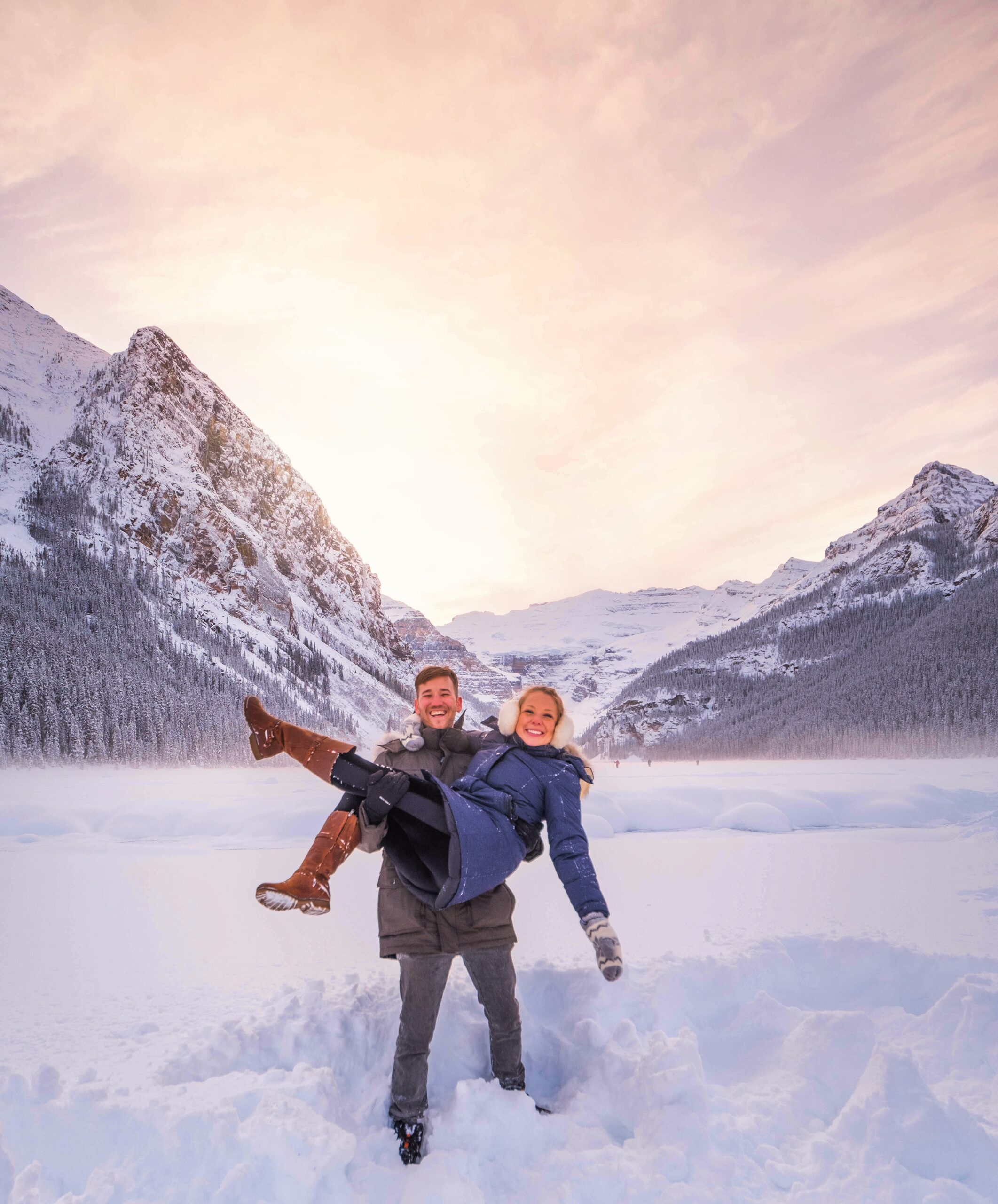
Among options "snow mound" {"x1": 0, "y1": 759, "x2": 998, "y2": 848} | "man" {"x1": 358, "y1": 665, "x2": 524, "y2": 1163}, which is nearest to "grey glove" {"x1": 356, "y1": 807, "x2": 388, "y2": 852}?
"man" {"x1": 358, "y1": 665, "x2": 524, "y2": 1163}

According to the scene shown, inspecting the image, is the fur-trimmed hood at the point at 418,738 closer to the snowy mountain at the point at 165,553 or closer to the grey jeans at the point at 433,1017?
the grey jeans at the point at 433,1017

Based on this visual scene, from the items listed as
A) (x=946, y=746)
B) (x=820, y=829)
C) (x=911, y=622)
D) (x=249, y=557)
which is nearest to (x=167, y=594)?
(x=249, y=557)

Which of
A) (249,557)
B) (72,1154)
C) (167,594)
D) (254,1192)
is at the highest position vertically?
(249,557)

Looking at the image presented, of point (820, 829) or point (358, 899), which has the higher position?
point (358, 899)

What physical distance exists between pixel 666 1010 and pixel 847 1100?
0.89 meters

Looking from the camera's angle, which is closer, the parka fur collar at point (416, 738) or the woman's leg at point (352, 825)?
the woman's leg at point (352, 825)

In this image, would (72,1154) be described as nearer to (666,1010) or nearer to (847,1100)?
(666,1010)

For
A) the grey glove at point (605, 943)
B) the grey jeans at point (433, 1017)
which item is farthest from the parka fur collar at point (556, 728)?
the grey jeans at point (433, 1017)

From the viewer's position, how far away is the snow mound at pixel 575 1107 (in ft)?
6.81

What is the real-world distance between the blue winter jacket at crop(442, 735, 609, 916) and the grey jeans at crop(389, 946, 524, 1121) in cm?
44

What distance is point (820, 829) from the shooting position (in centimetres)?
1078

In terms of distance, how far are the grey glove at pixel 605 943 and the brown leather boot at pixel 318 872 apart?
1.03m

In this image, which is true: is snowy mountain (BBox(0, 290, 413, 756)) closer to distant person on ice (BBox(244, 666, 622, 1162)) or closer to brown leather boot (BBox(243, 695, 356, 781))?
brown leather boot (BBox(243, 695, 356, 781))

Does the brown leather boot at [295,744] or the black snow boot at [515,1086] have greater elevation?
the brown leather boot at [295,744]
